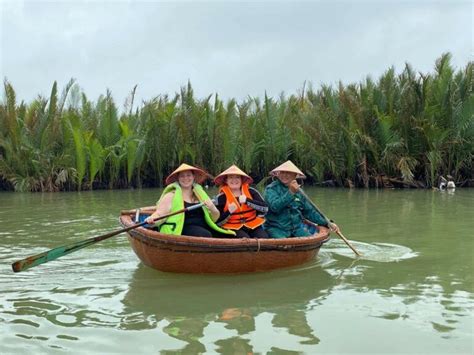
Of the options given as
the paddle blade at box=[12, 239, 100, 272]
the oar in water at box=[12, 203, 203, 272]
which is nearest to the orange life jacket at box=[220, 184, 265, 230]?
the oar in water at box=[12, 203, 203, 272]

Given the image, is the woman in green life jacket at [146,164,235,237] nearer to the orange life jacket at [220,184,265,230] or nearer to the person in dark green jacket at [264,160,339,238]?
the orange life jacket at [220,184,265,230]

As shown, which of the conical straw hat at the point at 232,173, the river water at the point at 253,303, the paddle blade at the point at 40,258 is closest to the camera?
the river water at the point at 253,303

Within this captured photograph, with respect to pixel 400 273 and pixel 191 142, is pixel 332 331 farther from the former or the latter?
pixel 191 142

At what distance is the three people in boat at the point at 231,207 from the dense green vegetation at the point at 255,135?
1111 centimetres

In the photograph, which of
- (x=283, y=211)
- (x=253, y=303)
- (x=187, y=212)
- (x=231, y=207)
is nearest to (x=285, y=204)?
(x=283, y=211)

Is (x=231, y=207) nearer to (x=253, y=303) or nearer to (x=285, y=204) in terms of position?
(x=285, y=204)

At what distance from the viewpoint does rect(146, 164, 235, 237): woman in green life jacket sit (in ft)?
20.0

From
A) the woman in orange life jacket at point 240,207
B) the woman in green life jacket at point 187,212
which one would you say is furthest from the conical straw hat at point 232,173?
the woman in green life jacket at point 187,212

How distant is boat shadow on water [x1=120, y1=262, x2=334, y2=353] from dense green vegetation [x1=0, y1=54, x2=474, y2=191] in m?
12.3

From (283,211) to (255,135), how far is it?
12796 millimetres

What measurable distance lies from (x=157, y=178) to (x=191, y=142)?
2.04 metres

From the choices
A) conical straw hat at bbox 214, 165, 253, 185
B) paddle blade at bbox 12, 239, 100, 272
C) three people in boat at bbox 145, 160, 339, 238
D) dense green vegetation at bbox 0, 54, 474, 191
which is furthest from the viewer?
dense green vegetation at bbox 0, 54, 474, 191

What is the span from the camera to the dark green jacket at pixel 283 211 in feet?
21.6

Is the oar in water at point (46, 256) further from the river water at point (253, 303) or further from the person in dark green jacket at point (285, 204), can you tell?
the person in dark green jacket at point (285, 204)
